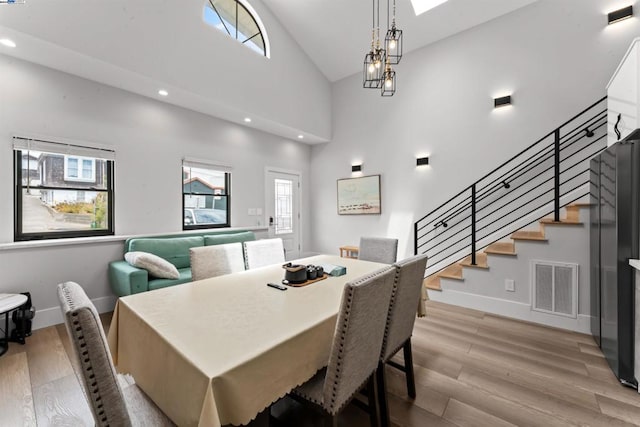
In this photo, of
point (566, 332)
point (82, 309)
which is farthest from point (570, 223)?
point (82, 309)

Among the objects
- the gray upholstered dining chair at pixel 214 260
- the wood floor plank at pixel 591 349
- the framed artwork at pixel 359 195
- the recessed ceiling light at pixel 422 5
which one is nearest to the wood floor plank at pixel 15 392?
the gray upholstered dining chair at pixel 214 260

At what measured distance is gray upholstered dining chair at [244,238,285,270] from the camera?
265 centimetres

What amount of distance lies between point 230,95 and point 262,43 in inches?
54.0

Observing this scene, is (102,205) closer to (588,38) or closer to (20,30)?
(20,30)

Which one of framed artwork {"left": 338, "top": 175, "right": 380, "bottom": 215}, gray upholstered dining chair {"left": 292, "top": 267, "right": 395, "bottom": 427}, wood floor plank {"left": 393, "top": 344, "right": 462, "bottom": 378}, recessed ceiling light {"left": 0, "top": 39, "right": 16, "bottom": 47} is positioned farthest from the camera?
framed artwork {"left": 338, "top": 175, "right": 380, "bottom": 215}

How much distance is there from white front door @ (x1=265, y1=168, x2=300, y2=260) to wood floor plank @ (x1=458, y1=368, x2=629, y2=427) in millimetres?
4011

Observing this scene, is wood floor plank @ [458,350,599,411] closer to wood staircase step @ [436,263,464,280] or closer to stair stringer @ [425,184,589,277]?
wood staircase step @ [436,263,464,280]

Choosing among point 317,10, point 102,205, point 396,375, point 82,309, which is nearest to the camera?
point 82,309

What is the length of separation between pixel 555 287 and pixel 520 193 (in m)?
1.33

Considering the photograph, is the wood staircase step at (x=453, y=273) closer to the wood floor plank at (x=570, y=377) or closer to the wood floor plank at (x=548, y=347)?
the wood floor plank at (x=548, y=347)

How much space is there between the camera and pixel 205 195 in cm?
448

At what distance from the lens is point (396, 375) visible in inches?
83.7

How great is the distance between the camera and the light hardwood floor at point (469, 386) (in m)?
1.67

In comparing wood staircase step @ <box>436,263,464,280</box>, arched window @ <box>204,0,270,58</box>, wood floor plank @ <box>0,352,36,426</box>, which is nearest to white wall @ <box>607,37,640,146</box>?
wood staircase step @ <box>436,263,464,280</box>
